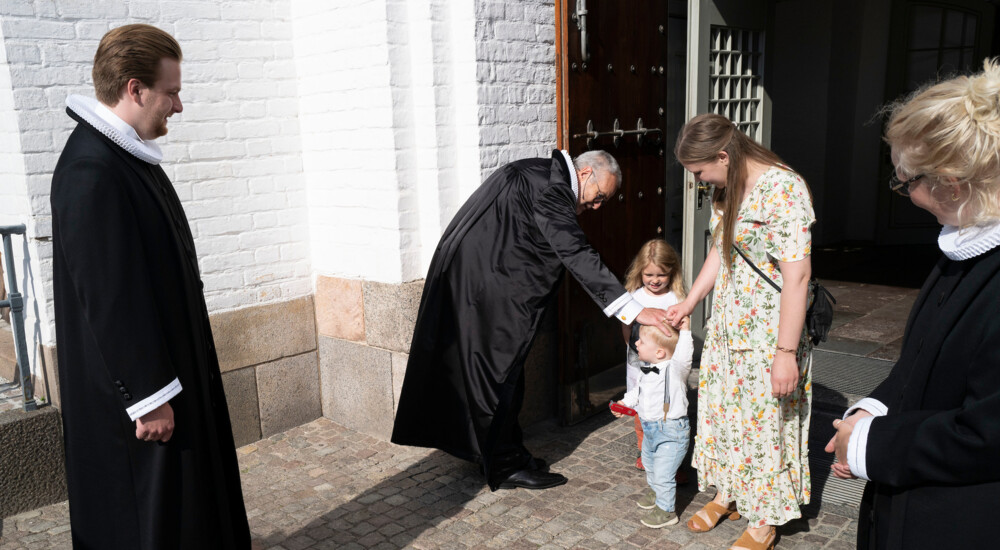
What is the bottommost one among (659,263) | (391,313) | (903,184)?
(391,313)

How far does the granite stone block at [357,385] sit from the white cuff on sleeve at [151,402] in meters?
2.28

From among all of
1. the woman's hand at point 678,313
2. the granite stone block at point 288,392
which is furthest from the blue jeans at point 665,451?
the granite stone block at point 288,392

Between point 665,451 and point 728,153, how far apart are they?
1320 mm

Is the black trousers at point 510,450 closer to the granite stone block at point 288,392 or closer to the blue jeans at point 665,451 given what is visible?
the blue jeans at point 665,451

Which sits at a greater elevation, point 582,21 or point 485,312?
point 582,21

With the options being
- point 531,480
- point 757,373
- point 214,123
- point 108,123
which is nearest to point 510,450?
point 531,480

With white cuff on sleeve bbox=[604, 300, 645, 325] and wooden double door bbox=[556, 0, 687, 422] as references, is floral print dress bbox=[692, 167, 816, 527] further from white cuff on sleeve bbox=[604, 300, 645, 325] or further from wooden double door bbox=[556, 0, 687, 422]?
wooden double door bbox=[556, 0, 687, 422]

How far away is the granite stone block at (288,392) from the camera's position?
465cm

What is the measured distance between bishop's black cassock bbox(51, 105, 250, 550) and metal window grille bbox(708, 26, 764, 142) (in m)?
3.91

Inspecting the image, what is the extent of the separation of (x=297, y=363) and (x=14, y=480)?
1.59 meters

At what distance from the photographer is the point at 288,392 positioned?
477 centimetres

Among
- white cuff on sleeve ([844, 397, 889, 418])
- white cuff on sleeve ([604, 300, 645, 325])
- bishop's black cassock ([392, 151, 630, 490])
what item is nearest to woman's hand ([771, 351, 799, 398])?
white cuff on sleeve ([604, 300, 645, 325])

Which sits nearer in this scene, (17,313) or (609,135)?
(17,313)

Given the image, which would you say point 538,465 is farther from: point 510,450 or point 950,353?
point 950,353
